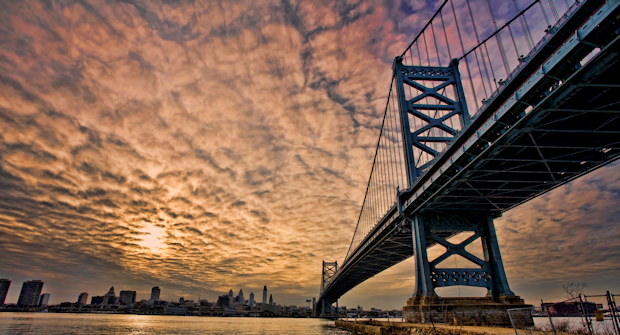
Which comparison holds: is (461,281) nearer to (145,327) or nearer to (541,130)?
(541,130)

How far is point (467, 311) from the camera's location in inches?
738

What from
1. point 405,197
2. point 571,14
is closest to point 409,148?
point 405,197

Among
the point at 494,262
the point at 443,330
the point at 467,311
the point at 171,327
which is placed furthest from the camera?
the point at 171,327

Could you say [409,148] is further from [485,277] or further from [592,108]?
[592,108]

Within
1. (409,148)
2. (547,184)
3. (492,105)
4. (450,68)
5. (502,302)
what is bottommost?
(502,302)

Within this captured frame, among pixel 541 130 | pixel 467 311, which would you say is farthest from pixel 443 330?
pixel 541 130

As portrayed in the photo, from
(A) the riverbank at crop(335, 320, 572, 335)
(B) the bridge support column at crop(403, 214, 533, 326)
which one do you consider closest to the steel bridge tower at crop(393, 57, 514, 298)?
(B) the bridge support column at crop(403, 214, 533, 326)

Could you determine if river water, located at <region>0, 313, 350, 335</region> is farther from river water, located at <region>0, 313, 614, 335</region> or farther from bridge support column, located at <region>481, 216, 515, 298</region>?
bridge support column, located at <region>481, 216, 515, 298</region>

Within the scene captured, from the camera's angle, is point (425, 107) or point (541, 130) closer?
point (541, 130)

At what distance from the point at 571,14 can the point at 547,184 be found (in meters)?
12.6

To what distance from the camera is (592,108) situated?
39.2ft

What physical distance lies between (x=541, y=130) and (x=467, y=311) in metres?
11.6

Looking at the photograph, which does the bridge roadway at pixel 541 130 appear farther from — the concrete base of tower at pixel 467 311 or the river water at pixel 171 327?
the river water at pixel 171 327

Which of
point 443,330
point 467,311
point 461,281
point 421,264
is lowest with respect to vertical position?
point 443,330
